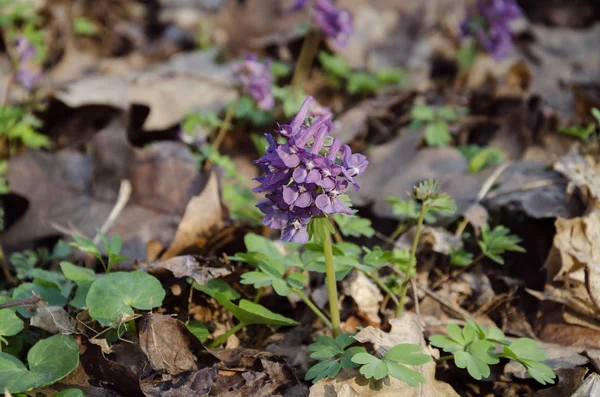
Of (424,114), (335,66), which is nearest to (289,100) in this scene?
(335,66)

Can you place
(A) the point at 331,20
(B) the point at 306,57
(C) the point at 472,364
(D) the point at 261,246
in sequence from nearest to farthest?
(C) the point at 472,364, (D) the point at 261,246, (A) the point at 331,20, (B) the point at 306,57

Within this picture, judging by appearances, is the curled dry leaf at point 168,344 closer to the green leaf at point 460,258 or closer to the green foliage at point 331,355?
the green foliage at point 331,355

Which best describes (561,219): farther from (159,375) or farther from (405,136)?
(159,375)

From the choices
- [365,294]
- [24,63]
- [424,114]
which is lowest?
[365,294]

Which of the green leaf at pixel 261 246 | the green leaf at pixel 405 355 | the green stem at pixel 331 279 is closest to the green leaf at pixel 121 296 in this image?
the green leaf at pixel 261 246

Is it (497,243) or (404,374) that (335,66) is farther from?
(404,374)

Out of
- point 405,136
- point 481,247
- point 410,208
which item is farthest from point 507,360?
point 405,136

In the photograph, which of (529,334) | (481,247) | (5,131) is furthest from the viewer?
(5,131)
